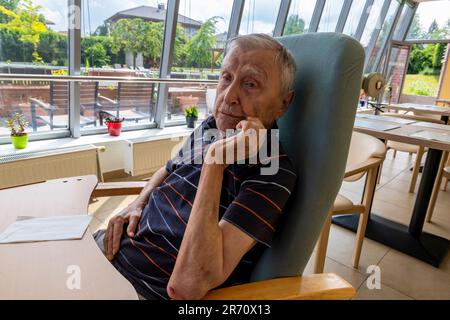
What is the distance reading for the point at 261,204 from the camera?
80cm

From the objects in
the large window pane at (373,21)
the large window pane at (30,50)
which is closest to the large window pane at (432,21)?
the large window pane at (373,21)

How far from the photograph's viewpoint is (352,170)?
A: 1.44 m

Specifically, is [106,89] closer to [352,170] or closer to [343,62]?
[352,170]

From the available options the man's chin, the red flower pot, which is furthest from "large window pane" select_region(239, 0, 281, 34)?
the man's chin

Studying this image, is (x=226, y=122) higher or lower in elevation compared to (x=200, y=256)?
higher

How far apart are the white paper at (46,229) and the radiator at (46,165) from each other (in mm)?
1609

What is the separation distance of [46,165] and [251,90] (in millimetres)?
2170

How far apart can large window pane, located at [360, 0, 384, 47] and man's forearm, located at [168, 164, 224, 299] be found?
21.9ft

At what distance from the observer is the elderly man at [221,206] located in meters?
0.76

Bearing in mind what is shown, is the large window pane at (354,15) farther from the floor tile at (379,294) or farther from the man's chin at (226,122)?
the man's chin at (226,122)

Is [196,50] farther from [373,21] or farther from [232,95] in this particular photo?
[373,21]

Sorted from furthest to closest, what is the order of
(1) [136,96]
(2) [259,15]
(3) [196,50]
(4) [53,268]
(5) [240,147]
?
(2) [259,15] → (3) [196,50] → (1) [136,96] → (5) [240,147] → (4) [53,268]

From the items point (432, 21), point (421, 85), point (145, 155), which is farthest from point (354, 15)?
point (145, 155)

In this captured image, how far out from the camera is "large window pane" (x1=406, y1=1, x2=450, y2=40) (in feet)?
22.6
